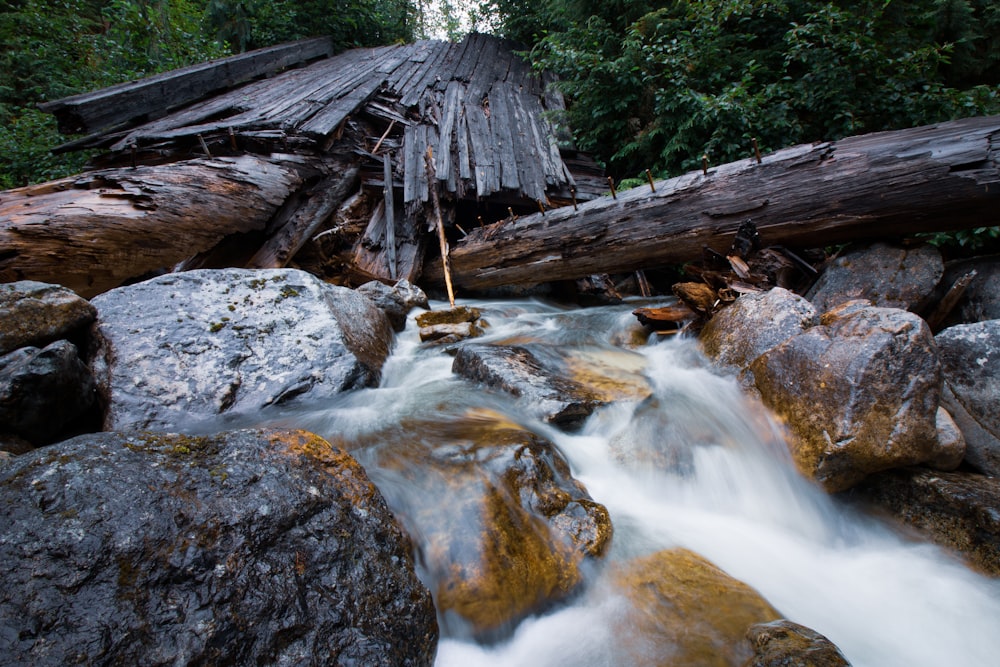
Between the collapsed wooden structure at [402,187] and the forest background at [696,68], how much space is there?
3.48 feet

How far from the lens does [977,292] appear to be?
3742 mm

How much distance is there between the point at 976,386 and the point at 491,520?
3.33m

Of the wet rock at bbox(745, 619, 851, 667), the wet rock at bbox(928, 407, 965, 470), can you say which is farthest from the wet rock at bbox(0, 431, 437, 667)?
the wet rock at bbox(928, 407, 965, 470)

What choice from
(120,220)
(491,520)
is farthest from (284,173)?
A: (491,520)

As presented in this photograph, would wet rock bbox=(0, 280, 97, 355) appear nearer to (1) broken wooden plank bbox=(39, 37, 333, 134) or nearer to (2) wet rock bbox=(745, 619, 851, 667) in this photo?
(2) wet rock bbox=(745, 619, 851, 667)

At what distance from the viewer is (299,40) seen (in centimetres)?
1332

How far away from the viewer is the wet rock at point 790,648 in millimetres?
1493

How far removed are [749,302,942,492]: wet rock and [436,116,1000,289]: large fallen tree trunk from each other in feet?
6.21

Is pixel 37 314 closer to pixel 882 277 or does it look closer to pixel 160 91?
pixel 882 277

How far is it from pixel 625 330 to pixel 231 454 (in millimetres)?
4401

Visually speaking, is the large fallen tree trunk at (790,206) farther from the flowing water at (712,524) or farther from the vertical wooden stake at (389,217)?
the flowing water at (712,524)

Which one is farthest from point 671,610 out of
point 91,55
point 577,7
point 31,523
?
point 91,55

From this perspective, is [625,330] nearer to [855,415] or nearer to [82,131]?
[855,415]

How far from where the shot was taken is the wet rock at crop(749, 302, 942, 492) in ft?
8.23
